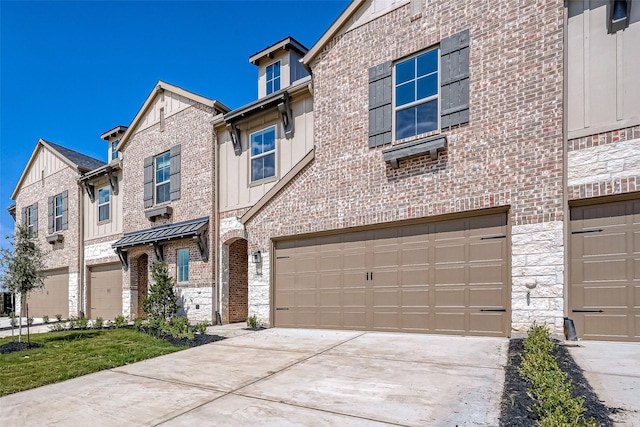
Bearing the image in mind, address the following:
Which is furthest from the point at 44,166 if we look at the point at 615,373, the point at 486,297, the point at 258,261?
the point at 615,373

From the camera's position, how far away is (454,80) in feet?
25.3

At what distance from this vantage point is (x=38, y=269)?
10.2m

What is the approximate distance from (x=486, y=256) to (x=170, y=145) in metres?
11.1

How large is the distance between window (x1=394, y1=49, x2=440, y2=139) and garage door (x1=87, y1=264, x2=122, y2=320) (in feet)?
43.8

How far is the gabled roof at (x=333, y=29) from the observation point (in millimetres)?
A: 9125

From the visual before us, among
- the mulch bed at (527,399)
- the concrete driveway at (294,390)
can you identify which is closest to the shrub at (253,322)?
the concrete driveway at (294,390)

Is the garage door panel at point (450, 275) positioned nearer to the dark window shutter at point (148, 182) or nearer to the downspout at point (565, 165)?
the downspout at point (565, 165)

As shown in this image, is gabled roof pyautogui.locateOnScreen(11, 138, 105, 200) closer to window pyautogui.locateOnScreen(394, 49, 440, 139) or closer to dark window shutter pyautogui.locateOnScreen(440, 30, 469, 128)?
window pyautogui.locateOnScreen(394, 49, 440, 139)

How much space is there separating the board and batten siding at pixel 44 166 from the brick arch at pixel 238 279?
11958 millimetres

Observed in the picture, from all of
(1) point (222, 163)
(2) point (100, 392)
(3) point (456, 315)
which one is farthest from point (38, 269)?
(3) point (456, 315)

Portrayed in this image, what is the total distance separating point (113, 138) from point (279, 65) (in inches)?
456

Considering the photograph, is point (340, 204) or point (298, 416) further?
point (340, 204)

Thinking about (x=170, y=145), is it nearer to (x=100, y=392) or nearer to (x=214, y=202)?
(x=214, y=202)

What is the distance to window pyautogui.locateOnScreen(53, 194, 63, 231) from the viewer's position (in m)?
18.8
